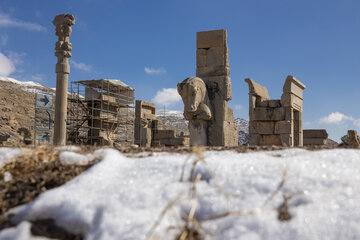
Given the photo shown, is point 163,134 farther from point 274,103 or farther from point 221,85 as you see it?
point 221,85

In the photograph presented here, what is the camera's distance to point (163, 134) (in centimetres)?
1900

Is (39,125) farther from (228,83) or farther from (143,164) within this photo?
(143,164)

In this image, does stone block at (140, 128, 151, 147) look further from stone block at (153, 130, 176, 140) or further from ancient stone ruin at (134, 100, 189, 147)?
stone block at (153, 130, 176, 140)

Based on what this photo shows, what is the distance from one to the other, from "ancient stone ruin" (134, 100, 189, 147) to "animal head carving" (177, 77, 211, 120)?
9541 mm

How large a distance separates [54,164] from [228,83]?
6261 mm

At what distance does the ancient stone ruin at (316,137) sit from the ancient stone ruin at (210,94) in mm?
7121

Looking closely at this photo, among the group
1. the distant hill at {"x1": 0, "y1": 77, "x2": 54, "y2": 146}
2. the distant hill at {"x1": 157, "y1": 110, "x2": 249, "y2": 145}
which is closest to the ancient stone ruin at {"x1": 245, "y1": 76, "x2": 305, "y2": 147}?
the distant hill at {"x1": 0, "y1": 77, "x2": 54, "y2": 146}

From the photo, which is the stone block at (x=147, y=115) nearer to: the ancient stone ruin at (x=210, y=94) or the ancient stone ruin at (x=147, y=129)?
the ancient stone ruin at (x=147, y=129)

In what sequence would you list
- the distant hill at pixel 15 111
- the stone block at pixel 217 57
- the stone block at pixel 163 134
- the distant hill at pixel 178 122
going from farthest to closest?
the distant hill at pixel 178 122
the distant hill at pixel 15 111
the stone block at pixel 163 134
the stone block at pixel 217 57

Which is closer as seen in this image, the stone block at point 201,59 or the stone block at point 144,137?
the stone block at point 201,59

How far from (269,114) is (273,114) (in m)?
0.14

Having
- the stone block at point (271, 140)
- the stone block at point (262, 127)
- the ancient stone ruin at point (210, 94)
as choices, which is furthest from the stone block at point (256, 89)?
Answer: the ancient stone ruin at point (210, 94)

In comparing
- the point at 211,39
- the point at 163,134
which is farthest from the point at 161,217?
the point at 163,134

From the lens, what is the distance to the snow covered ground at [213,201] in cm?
196
